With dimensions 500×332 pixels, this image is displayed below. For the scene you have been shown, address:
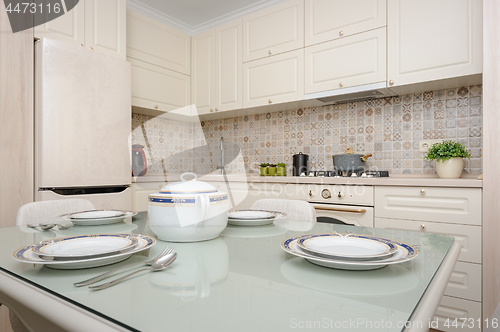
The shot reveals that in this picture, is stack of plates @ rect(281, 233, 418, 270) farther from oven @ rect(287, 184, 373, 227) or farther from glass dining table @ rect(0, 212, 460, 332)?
oven @ rect(287, 184, 373, 227)

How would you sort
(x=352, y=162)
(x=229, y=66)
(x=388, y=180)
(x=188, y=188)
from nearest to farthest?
(x=188, y=188)
(x=388, y=180)
(x=352, y=162)
(x=229, y=66)

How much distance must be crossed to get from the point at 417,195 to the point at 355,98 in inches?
39.9

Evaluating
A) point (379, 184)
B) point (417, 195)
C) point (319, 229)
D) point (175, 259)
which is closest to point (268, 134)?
point (379, 184)

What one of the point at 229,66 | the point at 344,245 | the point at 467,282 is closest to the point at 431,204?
the point at 467,282

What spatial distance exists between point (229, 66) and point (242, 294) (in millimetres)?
3091

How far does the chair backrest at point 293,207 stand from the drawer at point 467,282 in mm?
1154

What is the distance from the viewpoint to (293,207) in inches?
56.7

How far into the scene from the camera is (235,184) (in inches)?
118

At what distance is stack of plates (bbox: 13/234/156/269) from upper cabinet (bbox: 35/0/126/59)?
222cm

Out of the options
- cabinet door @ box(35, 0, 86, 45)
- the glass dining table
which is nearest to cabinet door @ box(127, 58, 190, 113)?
cabinet door @ box(35, 0, 86, 45)

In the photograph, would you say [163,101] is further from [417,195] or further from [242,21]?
[417,195]

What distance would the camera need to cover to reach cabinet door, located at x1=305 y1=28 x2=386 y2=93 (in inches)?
94.8

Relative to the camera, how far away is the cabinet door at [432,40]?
6.75 feet

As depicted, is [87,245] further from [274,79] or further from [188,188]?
[274,79]
